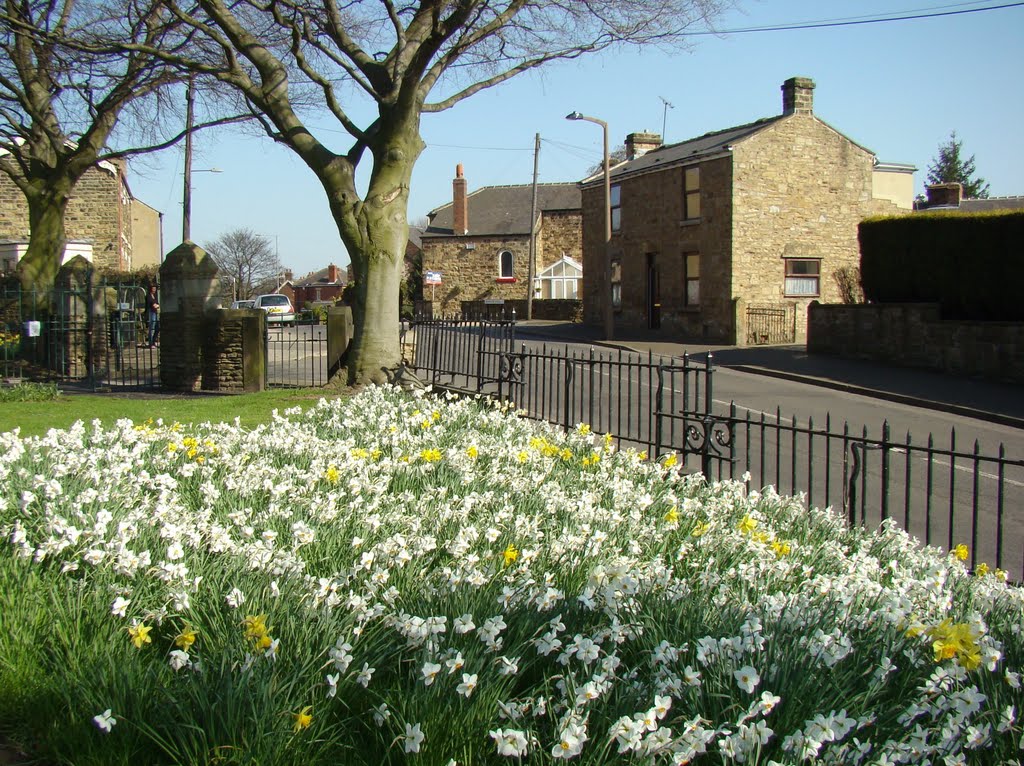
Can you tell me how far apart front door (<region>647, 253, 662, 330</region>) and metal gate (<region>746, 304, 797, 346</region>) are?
6.03 metres

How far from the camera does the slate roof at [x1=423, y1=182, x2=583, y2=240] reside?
6259cm

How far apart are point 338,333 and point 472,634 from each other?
1342cm

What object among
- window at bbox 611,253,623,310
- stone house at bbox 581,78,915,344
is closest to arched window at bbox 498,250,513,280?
window at bbox 611,253,623,310

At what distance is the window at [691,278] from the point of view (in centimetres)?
3375

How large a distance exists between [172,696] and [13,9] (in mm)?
19705

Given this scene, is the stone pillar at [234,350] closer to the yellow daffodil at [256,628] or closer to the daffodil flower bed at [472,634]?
the daffodil flower bed at [472,634]

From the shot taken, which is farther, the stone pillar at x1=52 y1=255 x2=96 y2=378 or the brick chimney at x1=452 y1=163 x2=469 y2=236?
the brick chimney at x1=452 y1=163 x2=469 y2=236

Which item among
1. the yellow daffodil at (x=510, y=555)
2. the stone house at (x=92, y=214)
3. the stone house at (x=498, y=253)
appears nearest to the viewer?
the yellow daffodil at (x=510, y=555)

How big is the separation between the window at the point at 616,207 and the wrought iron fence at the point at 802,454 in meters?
22.2

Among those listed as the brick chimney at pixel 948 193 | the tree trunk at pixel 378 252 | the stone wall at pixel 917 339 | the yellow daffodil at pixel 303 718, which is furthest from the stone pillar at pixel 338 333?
the brick chimney at pixel 948 193

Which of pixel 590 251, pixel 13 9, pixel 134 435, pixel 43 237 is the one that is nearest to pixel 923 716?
pixel 134 435

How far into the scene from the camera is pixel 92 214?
41.5 metres

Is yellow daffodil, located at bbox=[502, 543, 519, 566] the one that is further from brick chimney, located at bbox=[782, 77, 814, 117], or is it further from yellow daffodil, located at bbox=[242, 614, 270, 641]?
brick chimney, located at bbox=[782, 77, 814, 117]

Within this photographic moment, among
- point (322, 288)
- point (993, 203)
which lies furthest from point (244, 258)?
point (993, 203)
